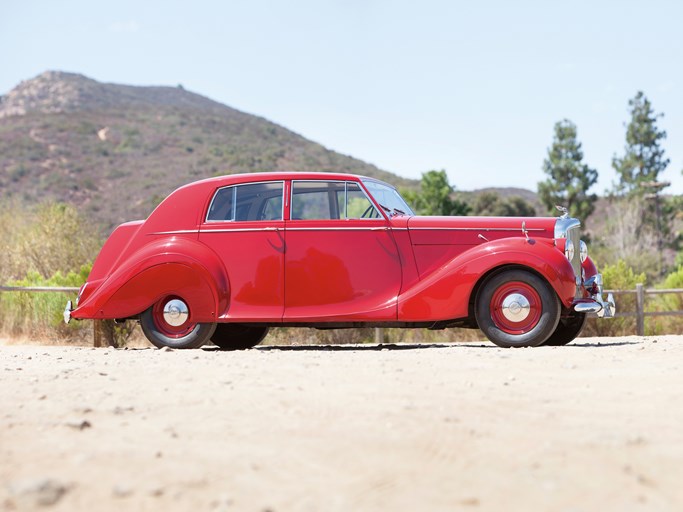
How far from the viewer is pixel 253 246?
28.2 feet

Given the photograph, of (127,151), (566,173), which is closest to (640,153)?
(566,173)

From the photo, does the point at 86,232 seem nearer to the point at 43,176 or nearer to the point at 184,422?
the point at 184,422

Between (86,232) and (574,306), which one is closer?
(574,306)

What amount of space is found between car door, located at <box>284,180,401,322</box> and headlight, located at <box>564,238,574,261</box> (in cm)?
156

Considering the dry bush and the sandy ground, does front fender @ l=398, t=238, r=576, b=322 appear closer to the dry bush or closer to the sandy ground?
the sandy ground

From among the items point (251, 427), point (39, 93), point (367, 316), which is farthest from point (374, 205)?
point (39, 93)

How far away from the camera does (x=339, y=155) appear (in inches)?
3086

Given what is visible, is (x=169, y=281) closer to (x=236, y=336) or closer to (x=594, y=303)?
(x=236, y=336)

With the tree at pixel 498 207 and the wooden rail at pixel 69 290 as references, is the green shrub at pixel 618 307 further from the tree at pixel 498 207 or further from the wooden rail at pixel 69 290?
the tree at pixel 498 207

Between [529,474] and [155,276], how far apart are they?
5690mm

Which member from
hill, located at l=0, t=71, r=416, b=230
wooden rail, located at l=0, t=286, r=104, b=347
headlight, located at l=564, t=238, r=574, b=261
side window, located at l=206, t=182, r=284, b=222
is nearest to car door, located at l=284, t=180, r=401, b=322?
side window, located at l=206, t=182, r=284, b=222

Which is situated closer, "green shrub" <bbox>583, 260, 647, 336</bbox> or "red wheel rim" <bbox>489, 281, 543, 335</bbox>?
"red wheel rim" <bbox>489, 281, 543, 335</bbox>

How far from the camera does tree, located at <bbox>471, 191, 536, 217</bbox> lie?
52.5 meters

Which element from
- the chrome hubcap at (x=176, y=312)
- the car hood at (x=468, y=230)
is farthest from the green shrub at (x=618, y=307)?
the chrome hubcap at (x=176, y=312)
